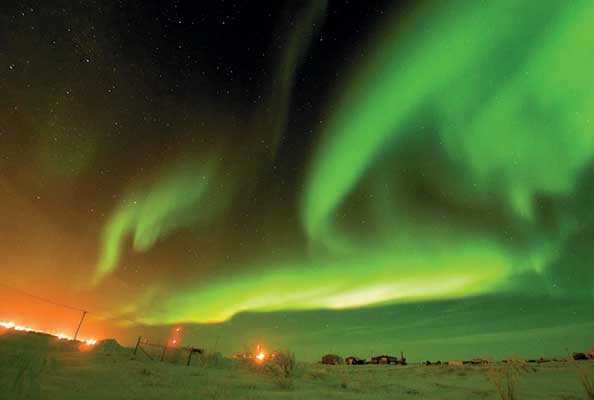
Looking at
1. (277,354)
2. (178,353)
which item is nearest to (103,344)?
(178,353)

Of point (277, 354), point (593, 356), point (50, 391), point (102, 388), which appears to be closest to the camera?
point (50, 391)

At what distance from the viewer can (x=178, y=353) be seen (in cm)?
3400

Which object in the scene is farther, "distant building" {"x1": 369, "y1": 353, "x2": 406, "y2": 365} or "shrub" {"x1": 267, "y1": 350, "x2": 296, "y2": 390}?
"distant building" {"x1": 369, "y1": 353, "x2": 406, "y2": 365}

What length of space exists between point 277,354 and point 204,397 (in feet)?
32.5

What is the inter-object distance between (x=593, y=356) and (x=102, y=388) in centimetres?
7577

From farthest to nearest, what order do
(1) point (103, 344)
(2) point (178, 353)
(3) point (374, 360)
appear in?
1. (3) point (374, 360)
2. (2) point (178, 353)
3. (1) point (103, 344)

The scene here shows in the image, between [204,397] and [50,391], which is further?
[204,397]

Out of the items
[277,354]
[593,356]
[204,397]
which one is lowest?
[204,397]

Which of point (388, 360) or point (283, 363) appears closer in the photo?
point (283, 363)

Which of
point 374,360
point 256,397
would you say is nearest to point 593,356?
point 374,360

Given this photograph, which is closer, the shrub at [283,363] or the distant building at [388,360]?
the shrub at [283,363]

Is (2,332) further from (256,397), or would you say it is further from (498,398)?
(498,398)

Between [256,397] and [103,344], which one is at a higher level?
[103,344]

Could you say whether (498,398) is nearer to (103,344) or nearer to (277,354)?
(277,354)
